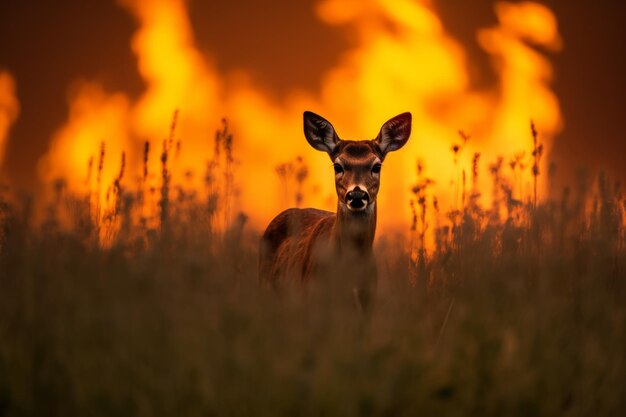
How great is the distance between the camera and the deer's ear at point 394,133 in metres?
8.25

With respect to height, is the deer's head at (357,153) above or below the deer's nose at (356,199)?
above

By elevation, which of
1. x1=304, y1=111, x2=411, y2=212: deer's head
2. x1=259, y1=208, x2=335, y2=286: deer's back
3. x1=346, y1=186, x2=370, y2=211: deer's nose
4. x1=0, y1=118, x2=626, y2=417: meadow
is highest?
x1=304, y1=111, x2=411, y2=212: deer's head

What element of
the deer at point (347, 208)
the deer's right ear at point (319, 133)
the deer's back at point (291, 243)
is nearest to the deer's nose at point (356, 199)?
the deer at point (347, 208)

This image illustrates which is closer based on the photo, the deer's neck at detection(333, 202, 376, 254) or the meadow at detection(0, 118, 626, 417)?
the meadow at detection(0, 118, 626, 417)

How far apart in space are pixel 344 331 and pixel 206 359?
2.15ft

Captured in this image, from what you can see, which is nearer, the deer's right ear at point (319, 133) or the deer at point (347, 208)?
the deer at point (347, 208)

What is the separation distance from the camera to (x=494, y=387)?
12.6 ft

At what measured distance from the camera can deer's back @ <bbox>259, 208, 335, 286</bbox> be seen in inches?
313

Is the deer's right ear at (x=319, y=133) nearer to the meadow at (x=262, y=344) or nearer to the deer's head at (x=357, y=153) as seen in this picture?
the deer's head at (x=357, y=153)

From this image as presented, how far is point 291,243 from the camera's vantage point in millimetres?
8508

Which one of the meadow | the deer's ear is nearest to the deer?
the deer's ear

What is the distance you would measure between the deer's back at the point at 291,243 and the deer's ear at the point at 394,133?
0.96m

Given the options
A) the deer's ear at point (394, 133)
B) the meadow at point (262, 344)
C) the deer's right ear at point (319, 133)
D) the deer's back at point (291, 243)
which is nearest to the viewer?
the meadow at point (262, 344)

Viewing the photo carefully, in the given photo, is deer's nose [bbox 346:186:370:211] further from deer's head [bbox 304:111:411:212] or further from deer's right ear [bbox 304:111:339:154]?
deer's right ear [bbox 304:111:339:154]
